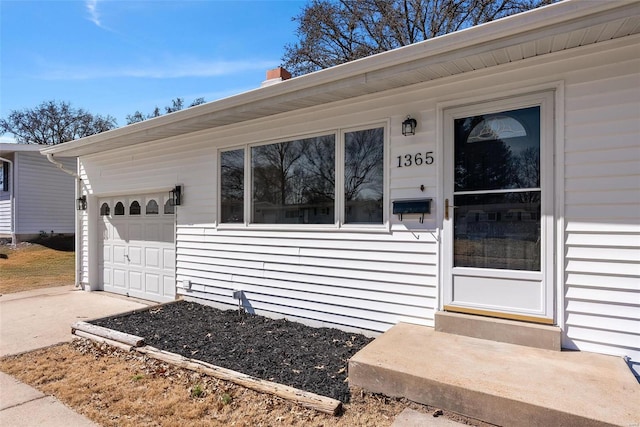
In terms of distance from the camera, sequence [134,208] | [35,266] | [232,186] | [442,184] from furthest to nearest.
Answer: [35,266] < [134,208] < [232,186] < [442,184]

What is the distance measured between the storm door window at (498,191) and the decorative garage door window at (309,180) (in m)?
0.87

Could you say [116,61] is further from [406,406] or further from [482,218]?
[406,406]

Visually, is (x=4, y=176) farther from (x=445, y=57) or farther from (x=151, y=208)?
(x=445, y=57)

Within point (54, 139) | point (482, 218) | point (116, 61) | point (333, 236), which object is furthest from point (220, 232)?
point (54, 139)

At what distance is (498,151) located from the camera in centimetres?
345

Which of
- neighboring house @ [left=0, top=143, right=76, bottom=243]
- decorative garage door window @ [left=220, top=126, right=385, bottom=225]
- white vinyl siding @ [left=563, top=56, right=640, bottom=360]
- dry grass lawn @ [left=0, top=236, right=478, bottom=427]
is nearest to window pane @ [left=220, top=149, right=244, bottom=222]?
decorative garage door window @ [left=220, top=126, right=385, bottom=225]

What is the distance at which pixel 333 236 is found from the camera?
4445 mm

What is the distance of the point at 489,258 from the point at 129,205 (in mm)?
6446

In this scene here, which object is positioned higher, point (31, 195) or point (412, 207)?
point (31, 195)

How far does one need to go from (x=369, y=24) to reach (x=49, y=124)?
2437 centimetres

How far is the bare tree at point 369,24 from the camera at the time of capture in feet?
36.7

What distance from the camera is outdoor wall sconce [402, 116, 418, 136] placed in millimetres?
3819

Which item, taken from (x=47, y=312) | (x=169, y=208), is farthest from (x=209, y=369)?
(x=47, y=312)

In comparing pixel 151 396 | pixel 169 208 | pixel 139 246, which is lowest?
pixel 151 396
